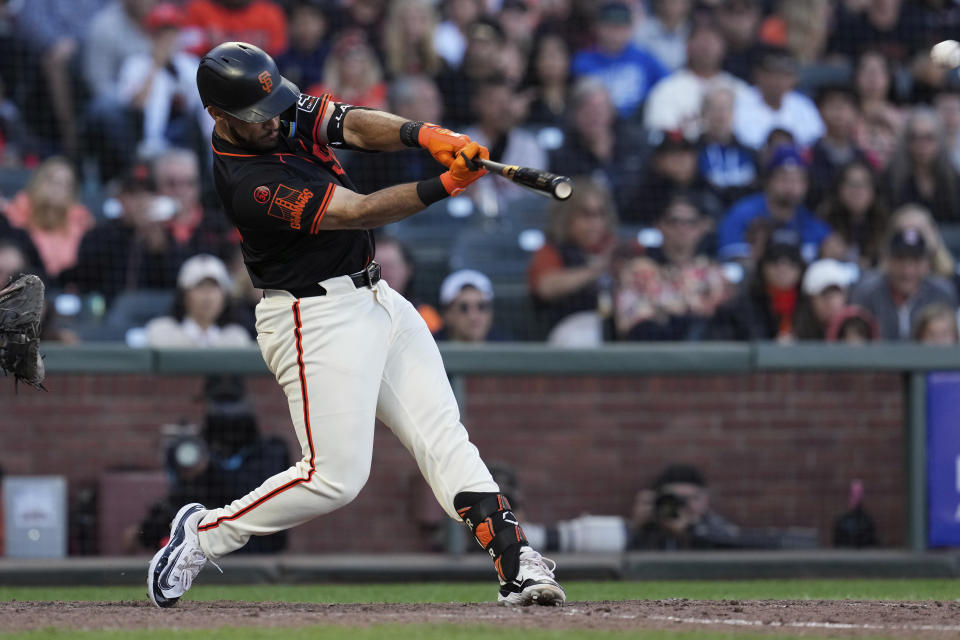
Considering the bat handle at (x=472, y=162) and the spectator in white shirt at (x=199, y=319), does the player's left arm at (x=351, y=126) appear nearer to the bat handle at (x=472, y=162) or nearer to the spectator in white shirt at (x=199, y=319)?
the bat handle at (x=472, y=162)

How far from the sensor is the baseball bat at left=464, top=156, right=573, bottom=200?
363cm

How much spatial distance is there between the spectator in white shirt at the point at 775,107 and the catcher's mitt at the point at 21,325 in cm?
582

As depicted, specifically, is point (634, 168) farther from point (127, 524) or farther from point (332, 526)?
point (127, 524)

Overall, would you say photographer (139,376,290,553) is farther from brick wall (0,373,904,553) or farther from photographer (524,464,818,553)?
photographer (524,464,818,553)

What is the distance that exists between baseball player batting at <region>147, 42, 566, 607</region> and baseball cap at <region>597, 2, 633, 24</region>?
217 inches

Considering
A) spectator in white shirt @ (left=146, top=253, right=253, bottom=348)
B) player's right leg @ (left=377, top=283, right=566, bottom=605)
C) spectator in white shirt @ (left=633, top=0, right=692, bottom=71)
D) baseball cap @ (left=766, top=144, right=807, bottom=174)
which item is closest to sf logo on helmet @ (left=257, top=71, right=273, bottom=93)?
player's right leg @ (left=377, top=283, right=566, bottom=605)

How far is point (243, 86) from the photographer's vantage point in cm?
396

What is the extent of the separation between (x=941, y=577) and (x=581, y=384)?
1.89m

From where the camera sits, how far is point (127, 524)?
6.18 metres

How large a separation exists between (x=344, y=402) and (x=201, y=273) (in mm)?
3277

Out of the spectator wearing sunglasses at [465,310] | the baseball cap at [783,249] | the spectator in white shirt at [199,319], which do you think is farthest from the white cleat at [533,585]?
the baseball cap at [783,249]

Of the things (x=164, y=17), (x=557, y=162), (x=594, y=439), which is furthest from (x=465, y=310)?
(x=164, y=17)

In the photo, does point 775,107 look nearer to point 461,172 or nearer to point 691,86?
point 691,86

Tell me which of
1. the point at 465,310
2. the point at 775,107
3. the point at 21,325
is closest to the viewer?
the point at 21,325
